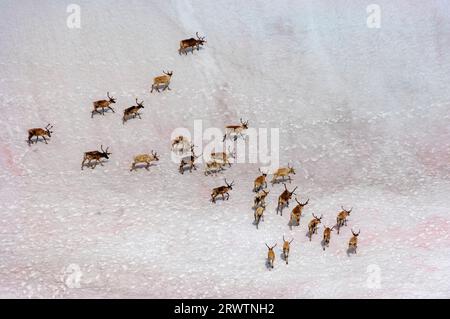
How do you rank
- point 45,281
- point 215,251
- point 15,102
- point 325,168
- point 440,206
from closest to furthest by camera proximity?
point 45,281, point 215,251, point 440,206, point 325,168, point 15,102

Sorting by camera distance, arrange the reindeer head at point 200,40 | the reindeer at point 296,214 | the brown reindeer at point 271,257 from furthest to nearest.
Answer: the reindeer head at point 200,40
the reindeer at point 296,214
the brown reindeer at point 271,257

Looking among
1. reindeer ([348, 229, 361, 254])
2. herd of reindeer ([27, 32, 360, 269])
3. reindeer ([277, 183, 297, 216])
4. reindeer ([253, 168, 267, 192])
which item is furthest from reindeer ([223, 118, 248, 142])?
reindeer ([348, 229, 361, 254])

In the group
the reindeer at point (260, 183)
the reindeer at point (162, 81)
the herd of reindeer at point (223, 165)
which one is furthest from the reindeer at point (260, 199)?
the reindeer at point (162, 81)

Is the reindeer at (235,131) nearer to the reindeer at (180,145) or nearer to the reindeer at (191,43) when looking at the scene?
the reindeer at (180,145)

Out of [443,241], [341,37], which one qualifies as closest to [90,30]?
[341,37]

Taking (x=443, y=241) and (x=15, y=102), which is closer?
(x=443, y=241)

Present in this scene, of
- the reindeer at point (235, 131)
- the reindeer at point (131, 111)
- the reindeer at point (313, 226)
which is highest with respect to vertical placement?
the reindeer at point (131, 111)

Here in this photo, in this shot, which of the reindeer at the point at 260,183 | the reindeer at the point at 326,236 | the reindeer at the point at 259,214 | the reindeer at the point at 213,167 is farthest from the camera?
the reindeer at the point at 213,167

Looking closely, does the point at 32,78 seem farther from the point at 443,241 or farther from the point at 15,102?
the point at 443,241

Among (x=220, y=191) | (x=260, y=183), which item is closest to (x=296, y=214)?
(x=260, y=183)
